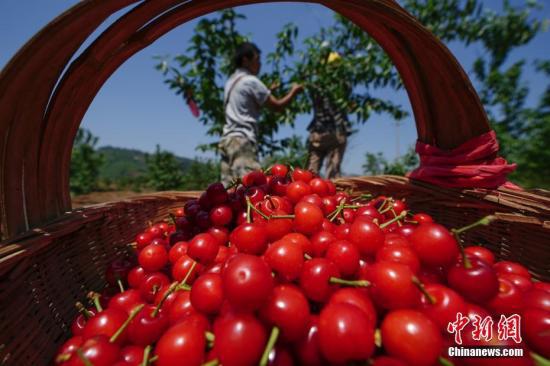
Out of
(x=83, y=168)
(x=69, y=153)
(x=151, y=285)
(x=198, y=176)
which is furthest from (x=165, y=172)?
(x=151, y=285)

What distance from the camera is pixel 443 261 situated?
838 mm

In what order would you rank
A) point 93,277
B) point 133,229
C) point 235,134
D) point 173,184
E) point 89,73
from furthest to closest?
point 173,184, point 235,134, point 133,229, point 93,277, point 89,73

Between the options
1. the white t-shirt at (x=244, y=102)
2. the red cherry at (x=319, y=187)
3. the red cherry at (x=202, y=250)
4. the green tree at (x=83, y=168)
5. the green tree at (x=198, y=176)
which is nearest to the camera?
the red cherry at (x=202, y=250)

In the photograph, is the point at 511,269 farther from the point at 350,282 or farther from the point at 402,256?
the point at 350,282

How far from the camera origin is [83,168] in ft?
39.2

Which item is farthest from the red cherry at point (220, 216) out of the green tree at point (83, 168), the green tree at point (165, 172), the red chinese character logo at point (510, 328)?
the green tree at point (83, 168)

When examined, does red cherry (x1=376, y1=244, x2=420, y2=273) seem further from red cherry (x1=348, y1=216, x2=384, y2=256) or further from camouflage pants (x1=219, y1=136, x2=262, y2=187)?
camouflage pants (x1=219, y1=136, x2=262, y2=187)

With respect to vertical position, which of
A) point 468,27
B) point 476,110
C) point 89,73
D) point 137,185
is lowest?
point 137,185

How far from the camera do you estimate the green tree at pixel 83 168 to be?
38.3ft

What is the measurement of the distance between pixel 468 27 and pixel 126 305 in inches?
273

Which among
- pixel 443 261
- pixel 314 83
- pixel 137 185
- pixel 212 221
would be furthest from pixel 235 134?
pixel 137 185

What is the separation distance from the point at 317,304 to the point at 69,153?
1.20 metres

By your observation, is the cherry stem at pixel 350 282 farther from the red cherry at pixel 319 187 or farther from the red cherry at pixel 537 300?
the red cherry at pixel 319 187

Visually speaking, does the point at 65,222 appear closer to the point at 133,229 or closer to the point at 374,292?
the point at 133,229
